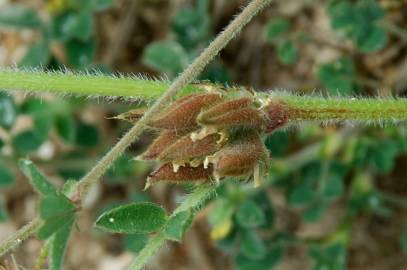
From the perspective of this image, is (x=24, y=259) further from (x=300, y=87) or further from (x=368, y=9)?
(x=368, y=9)

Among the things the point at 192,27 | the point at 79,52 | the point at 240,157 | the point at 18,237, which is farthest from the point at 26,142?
the point at 240,157

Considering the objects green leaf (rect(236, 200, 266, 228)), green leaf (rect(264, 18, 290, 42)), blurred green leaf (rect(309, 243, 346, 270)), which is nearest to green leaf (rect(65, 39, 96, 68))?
green leaf (rect(264, 18, 290, 42))

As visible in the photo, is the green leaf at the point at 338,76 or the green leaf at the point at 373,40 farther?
the green leaf at the point at 338,76

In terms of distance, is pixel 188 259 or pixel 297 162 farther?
pixel 188 259

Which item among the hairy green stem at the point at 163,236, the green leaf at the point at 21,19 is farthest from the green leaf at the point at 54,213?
the green leaf at the point at 21,19

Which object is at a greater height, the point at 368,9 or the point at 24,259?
the point at 368,9

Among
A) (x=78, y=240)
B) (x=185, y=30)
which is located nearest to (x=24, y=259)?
(x=78, y=240)

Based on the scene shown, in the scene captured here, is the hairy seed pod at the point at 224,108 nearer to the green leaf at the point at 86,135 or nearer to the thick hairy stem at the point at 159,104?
the thick hairy stem at the point at 159,104

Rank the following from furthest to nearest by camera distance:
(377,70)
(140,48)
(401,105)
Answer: (140,48)
(377,70)
(401,105)
